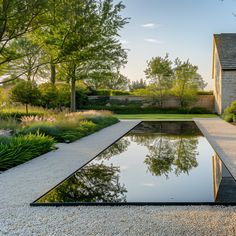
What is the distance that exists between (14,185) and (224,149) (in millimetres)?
6437

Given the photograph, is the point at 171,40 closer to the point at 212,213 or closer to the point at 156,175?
the point at 156,175

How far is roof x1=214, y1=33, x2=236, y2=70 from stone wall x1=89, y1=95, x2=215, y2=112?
5.67 m

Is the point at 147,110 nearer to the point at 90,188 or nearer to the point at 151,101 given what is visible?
the point at 151,101

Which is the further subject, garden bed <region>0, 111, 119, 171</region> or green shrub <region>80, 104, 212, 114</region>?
green shrub <region>80, 104, 212, 114</region>

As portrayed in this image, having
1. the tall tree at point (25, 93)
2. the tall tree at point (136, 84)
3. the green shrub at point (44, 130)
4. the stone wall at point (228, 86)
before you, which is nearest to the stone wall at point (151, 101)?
the stone wall at point (228, 86)

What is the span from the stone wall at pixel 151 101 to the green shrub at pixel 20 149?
78.1 feet

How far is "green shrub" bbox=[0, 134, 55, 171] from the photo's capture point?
7.26 meters

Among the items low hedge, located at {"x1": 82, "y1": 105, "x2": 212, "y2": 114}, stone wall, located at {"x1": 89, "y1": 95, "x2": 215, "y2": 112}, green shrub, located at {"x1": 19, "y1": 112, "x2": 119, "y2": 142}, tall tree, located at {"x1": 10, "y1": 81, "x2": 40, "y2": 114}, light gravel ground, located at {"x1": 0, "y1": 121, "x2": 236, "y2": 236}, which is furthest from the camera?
stone wall, located at {"x1": 89, "y1": 95, "x2": 215, "y2": 112}

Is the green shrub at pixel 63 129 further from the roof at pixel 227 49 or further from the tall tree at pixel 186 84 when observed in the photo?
the tall tree at pixel 186 84

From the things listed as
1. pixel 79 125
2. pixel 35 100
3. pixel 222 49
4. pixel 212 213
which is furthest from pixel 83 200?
pixel 222 49

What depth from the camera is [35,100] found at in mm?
19484

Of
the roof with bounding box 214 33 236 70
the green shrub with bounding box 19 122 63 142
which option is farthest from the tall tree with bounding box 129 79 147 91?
the green shrub with bounding box 19 122 63 142

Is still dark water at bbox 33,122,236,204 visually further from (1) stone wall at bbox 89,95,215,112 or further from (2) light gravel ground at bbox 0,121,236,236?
(1) stone wall at bbox 89,95,215,112

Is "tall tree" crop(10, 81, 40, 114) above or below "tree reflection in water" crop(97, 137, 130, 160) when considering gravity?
above
